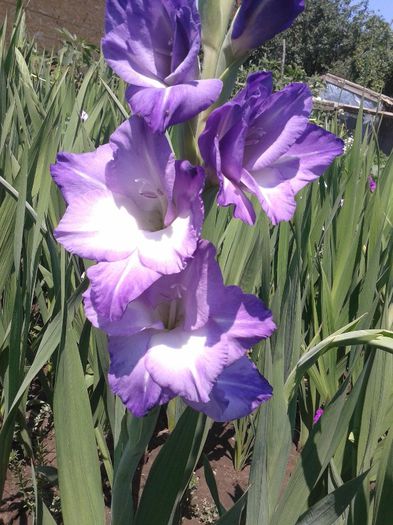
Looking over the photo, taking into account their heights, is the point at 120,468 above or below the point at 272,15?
below

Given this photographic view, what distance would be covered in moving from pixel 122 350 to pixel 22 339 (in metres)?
0.39

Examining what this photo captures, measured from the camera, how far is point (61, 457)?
0.58 metres

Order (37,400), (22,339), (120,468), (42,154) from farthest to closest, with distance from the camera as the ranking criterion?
(37,400)
(42,154)
(22,339)
(120,468)

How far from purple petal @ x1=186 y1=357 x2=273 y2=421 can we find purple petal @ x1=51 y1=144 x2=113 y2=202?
0.18 meters

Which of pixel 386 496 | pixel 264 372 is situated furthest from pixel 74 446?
pixel 386 496

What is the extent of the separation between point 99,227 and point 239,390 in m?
0.17

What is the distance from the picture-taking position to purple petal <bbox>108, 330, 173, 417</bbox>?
1.27ft

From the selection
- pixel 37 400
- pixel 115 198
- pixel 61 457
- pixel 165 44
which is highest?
pixel 165 44

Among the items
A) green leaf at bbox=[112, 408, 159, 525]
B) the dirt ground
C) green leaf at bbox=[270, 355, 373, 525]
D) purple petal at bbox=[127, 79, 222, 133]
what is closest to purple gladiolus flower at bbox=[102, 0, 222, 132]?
purple petal at bbox=[127, 79, 222, 133]

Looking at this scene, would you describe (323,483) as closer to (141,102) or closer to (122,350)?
(122,350)

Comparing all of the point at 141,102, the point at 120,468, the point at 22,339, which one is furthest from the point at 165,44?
the point at 22,339

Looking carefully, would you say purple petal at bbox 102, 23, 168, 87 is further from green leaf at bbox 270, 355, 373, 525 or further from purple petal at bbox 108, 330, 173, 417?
green leaf at bbox 270, 355, 373, 525

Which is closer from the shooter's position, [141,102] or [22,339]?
[141,102]

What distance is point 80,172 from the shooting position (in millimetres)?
422
